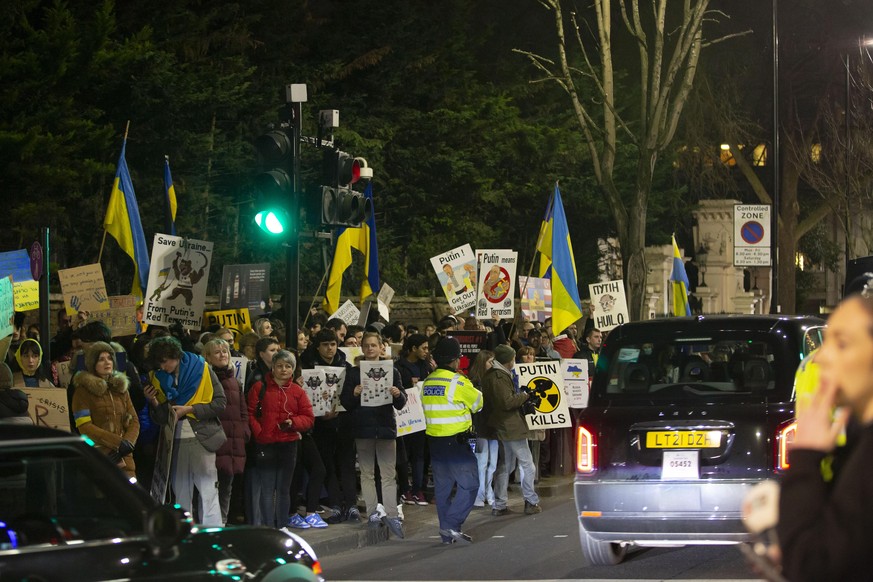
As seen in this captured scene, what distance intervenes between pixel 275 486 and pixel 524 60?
38.3 m

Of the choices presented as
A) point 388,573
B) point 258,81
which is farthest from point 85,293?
point 258,81

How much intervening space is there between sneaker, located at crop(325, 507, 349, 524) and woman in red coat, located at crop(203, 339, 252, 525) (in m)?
1.87

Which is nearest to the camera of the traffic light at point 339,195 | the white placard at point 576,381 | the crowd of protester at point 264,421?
the crowd of protester at point 264,421

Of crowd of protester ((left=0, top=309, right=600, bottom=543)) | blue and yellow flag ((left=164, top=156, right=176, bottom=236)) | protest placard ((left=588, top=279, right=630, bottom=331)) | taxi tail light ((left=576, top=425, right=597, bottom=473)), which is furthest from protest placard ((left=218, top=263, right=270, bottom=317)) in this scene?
taxi tail light ((left=576, top=425, right=597, bottom=473))

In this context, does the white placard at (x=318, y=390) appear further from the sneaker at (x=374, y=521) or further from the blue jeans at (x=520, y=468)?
the blue jeans at (x=520, y=468)

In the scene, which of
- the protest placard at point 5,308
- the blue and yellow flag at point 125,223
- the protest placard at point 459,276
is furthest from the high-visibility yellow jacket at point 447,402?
the protest placard at point 459,276

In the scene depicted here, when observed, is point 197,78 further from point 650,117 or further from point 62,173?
point 650,117

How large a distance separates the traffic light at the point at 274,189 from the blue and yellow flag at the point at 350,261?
20.3 ft

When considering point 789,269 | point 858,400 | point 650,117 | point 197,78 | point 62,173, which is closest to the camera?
point 858,400

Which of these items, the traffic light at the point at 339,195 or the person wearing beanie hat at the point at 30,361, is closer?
the person wearing beanie hat at the point at 30,361

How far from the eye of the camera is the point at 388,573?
35.3ft

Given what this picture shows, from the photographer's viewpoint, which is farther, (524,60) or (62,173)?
(524,60)

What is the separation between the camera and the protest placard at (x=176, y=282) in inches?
619

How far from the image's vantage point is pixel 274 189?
1305 cm
